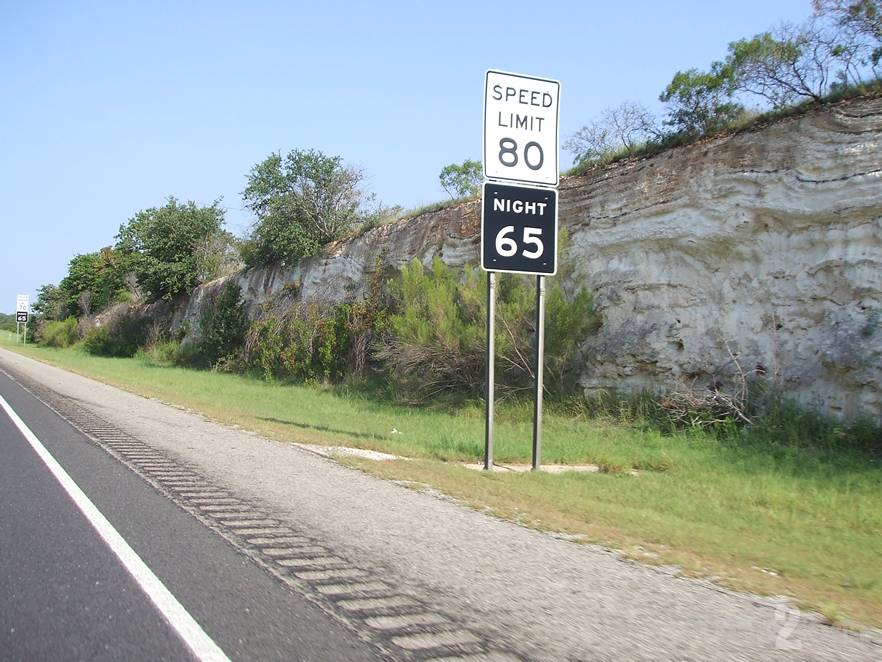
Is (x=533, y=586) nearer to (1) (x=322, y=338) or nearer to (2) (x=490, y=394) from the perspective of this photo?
(2) (x=490, y=394)

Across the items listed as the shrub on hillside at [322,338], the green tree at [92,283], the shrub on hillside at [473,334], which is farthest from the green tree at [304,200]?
the green tree at [92,283]

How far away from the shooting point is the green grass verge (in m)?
6.17

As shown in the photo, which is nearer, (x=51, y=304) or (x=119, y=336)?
(x=119, y=336)

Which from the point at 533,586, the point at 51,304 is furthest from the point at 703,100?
the point at 51,304

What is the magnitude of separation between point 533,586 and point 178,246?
45.4 m

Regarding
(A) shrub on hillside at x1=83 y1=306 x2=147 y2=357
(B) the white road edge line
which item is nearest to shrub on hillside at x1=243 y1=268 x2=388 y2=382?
(B) the white road edge line

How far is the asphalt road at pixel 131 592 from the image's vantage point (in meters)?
4.10

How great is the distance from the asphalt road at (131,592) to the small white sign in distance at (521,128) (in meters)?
7.02

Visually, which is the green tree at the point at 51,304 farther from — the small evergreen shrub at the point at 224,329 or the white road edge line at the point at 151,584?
the white road edge line at the point at 151,584

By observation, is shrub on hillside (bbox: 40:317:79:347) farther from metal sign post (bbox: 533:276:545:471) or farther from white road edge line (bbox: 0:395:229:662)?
white road edge line (bbox: 0:395:229:662)

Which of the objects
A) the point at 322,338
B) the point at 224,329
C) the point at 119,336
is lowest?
the point at 322,338

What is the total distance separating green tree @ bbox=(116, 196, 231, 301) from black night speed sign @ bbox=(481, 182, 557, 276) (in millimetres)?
37998

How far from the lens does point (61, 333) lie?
65750mm

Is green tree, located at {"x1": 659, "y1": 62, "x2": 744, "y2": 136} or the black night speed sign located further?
green tree, located at {"x1": 659, "y1": 62, "x2": 744, "y2": 136}
